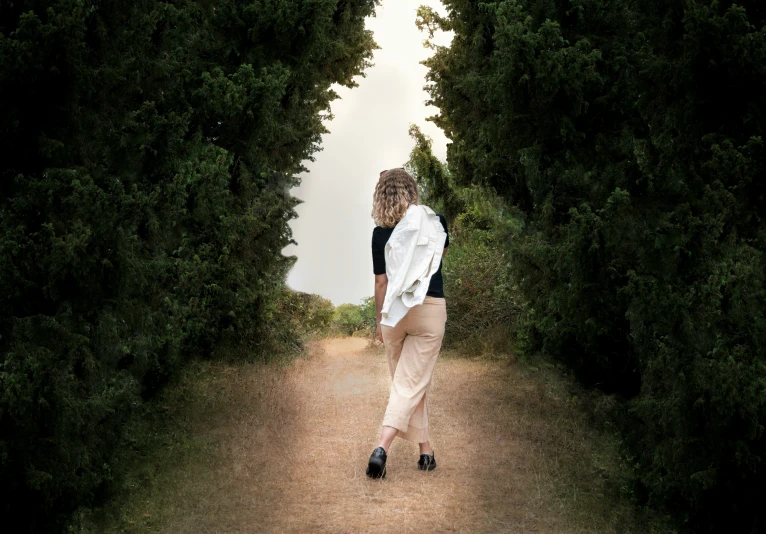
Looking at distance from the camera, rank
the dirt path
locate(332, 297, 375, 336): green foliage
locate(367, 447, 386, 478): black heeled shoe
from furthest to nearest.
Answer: locate(332, 297, 375, 336): green foliage, locate(367, 447, 386, 478): black heeled shoe, the dirt path

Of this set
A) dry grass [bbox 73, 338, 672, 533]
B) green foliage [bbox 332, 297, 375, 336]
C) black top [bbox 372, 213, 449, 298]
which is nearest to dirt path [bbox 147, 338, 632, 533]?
dry grass [bbox 73, 338, 672, 533]

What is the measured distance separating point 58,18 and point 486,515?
5.09 meters

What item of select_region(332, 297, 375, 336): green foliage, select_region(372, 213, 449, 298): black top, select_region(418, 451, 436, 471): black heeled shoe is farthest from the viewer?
select_region(332, 297, 375, 336): green foliage

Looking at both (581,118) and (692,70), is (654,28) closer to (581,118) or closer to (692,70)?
(692,70)

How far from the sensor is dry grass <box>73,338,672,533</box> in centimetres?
607

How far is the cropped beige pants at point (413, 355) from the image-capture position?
6.40 m

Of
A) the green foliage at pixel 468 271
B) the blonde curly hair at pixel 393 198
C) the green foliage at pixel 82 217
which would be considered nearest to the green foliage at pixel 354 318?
the green foliage at pixel 468 271

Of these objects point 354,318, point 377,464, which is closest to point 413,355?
Result: point 377,464

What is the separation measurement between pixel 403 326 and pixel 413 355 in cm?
26

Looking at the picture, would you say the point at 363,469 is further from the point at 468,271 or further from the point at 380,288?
the point at 468,271

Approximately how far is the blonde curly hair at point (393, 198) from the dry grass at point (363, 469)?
7.42 ft

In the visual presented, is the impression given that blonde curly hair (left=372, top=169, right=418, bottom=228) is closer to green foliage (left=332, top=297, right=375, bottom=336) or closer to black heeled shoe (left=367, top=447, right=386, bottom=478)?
black heeled shoe (left=367, top=447, right=386, bottom=478)

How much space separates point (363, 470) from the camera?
23.0ft

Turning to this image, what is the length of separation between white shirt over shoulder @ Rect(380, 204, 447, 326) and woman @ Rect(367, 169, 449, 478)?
0.25 ft
